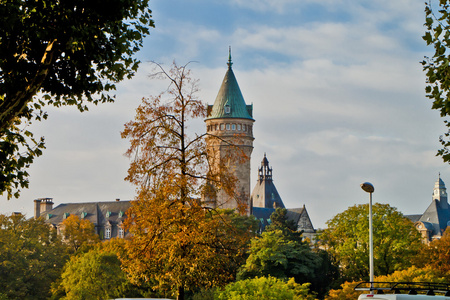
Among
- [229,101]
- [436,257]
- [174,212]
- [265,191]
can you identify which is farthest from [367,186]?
[265,191]

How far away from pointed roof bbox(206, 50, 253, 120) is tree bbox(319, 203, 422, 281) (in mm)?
59532

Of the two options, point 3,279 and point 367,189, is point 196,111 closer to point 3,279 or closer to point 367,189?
point 367,189

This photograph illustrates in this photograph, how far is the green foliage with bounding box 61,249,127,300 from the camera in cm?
6388

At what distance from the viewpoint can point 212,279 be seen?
2403 cm

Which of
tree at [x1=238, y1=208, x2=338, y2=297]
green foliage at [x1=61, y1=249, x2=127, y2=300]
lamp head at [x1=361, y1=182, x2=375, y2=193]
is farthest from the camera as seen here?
tree at [x1=238, y1=208, x2=338, y2=297]

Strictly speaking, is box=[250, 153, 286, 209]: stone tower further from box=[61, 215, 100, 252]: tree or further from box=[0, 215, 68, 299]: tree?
box=[0, 215, 68, 299]: tree

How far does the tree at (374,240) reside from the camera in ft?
201

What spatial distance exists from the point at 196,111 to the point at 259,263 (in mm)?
42277

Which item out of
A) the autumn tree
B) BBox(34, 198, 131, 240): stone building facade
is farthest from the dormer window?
the autumn tree

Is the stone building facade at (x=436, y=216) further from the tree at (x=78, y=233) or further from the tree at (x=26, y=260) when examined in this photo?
the tree at (x=26, y=260)

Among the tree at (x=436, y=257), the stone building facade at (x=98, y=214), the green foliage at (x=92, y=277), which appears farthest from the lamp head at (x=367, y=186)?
the stone building facade at (x=98, y=214)

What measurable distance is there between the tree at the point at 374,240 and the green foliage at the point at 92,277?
17546 mm

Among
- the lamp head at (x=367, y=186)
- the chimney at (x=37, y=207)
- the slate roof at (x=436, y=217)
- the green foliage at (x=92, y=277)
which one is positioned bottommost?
the green foliage at (x=92, y=277)

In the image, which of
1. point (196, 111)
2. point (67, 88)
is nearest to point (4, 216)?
point (196, 111)
